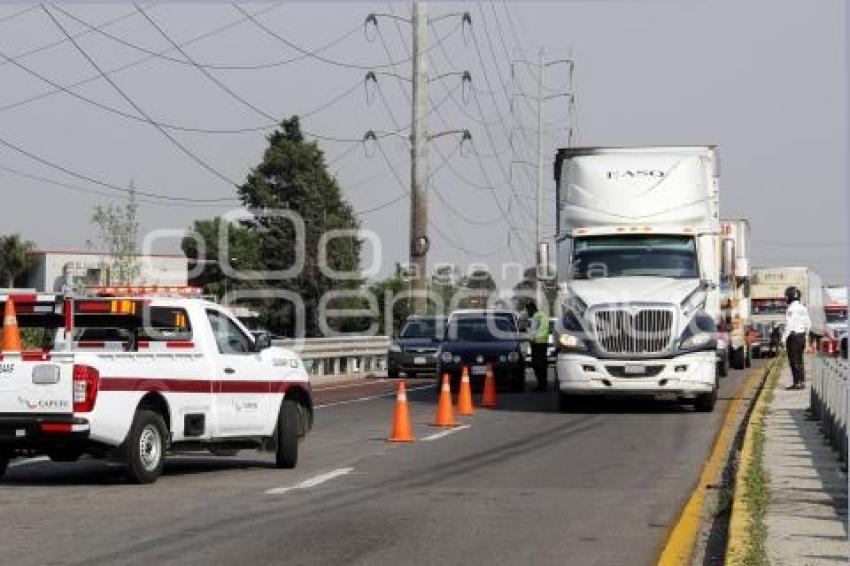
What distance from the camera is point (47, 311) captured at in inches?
566

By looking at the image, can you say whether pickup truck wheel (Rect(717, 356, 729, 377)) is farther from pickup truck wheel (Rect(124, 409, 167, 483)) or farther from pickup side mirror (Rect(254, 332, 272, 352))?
pickup truck wheel (Rect(124, 409, 167, 483))

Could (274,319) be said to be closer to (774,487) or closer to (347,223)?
(347,223)

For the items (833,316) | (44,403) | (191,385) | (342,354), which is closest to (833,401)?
(191,385)

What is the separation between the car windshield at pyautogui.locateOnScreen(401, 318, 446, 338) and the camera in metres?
41.6

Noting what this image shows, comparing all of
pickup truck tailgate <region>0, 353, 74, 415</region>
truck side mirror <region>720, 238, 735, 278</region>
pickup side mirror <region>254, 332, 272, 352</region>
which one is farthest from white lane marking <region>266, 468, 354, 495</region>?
truck side mirror <region>720, 238, 735, 278</region>

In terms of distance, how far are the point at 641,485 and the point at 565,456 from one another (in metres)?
2.99

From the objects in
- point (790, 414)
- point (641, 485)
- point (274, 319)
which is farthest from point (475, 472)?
point (274, 319)

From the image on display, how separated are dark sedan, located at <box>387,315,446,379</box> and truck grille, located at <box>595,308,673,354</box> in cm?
1614

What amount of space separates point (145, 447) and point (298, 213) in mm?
81532

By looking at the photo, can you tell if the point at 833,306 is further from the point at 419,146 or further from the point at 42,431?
the point at 42,431

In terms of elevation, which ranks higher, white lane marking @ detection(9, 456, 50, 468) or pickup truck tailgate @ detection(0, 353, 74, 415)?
pickup truck tailgate @ detection(0, 353, 74, 415)

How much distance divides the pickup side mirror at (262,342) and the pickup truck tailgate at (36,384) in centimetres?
252

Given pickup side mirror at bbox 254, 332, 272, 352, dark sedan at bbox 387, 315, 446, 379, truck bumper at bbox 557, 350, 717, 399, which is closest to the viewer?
pickup side mirror at bbox 254, 332, 272, 352

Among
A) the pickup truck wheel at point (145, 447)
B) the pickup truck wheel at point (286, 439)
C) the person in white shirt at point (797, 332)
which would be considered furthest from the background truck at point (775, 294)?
the pickup truck wheel at point (145, 447)
